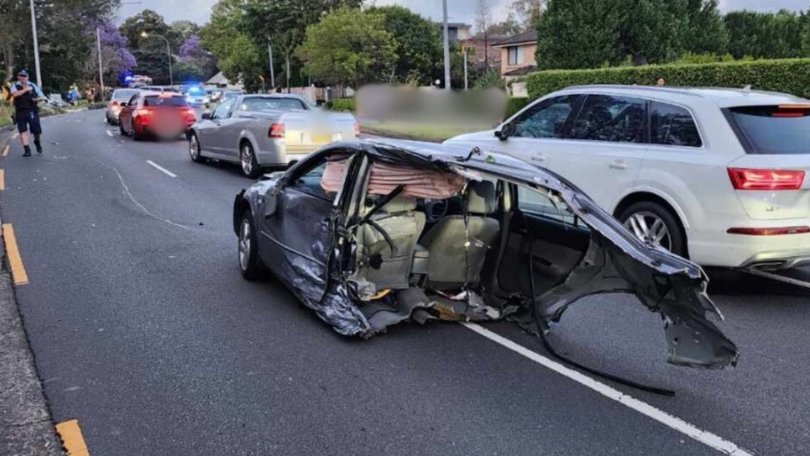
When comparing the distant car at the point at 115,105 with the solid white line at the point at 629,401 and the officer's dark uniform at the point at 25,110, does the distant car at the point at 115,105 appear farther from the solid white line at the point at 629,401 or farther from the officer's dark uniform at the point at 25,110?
the solid white line at the point at 629,401

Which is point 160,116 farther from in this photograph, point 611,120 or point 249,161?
point 611,120

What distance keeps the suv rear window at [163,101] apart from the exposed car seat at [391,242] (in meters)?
18.4

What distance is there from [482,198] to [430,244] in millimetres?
530

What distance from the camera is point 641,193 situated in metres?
6.68

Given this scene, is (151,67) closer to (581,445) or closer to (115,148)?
(115,148)

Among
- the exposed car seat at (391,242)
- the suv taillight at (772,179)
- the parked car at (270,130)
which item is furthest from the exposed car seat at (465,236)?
the parked car at (270,130)

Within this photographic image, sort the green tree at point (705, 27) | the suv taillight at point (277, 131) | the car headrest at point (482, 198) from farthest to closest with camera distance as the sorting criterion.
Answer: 1. the green tree at point (705, 27)
2. the suv taillight at point (277, 131)
3. the car headrest at point (482, 198)

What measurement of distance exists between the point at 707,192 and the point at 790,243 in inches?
29.9

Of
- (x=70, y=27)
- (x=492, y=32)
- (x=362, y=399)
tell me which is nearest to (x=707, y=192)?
(x=362, y=399)

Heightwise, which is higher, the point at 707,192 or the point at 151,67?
the point at 151,67

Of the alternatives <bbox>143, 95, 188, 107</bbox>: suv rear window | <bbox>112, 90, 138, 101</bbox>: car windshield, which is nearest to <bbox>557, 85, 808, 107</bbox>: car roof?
<bbox>143, 95, 188, 107</bbox>: suv rear window

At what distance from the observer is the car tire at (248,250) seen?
6.46 m

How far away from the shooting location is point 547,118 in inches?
314

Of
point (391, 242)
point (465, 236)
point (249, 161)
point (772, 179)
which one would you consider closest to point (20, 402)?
point (391, 242)
